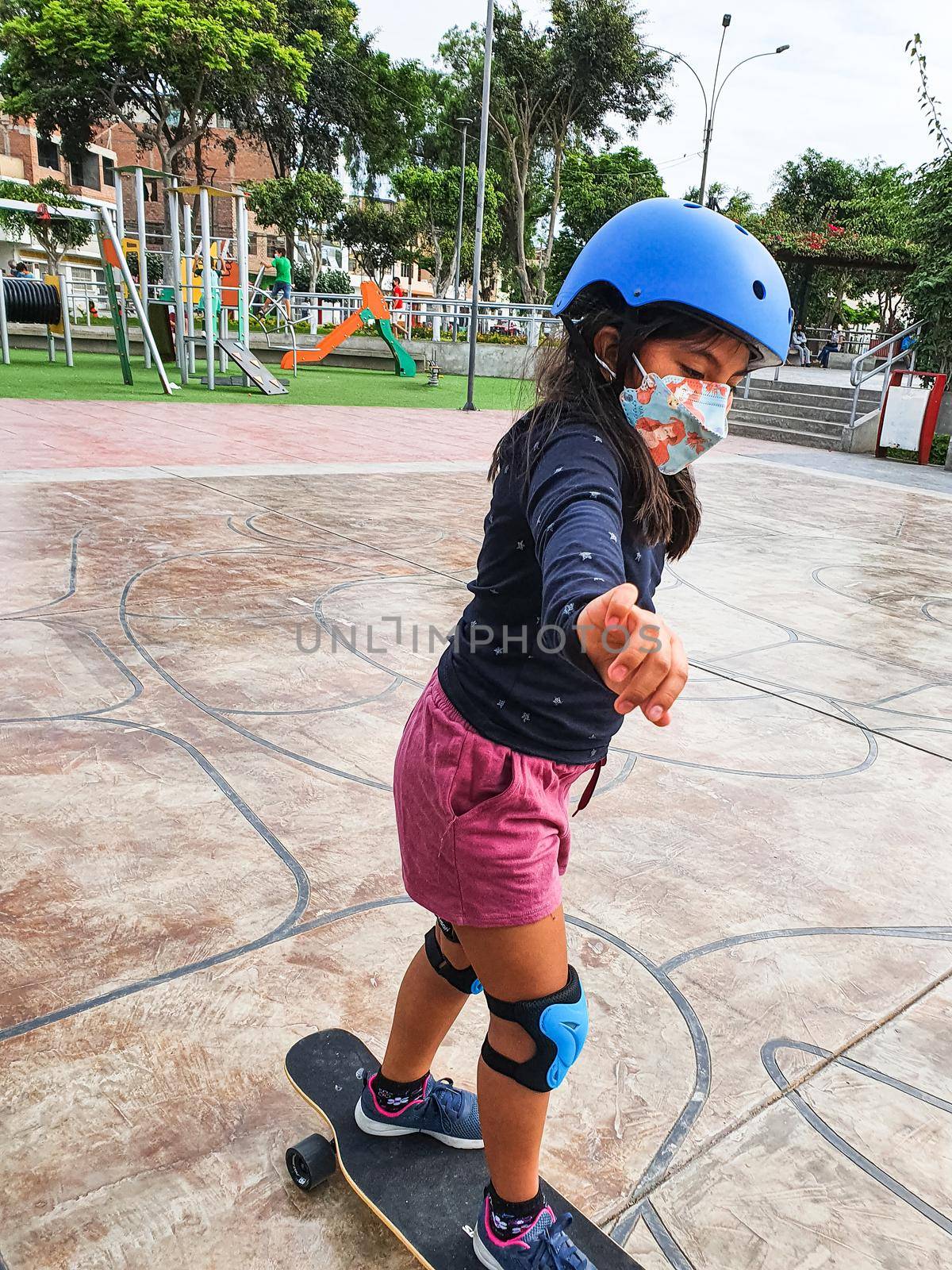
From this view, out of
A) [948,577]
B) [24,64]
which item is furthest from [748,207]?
[948,577]

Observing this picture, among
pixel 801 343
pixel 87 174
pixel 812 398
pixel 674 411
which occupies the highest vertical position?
pixel 87 174

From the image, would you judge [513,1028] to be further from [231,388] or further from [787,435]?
[231,388]

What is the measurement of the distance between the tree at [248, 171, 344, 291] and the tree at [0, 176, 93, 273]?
6030 mm

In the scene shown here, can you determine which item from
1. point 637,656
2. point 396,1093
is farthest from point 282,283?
point 637,656

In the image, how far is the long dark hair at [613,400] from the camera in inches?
47.6

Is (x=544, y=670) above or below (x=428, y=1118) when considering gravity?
above

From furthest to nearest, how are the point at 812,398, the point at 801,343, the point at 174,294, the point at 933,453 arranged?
the point at 801,343 → the point at 812,398 → the point at 174,294 → the point at 933,453

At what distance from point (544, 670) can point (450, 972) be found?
53cm

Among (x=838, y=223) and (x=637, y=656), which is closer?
(x=637, y=656)

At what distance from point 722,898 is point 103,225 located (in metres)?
14.4

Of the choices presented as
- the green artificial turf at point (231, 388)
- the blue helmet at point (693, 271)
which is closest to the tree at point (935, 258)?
the green artificial turf at point (231, 388)

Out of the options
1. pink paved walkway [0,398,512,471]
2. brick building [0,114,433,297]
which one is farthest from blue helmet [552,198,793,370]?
brick building [0,114,433,297]

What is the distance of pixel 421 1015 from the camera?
57.8 inches

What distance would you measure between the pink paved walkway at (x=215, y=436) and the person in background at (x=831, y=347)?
21384 millimetres
